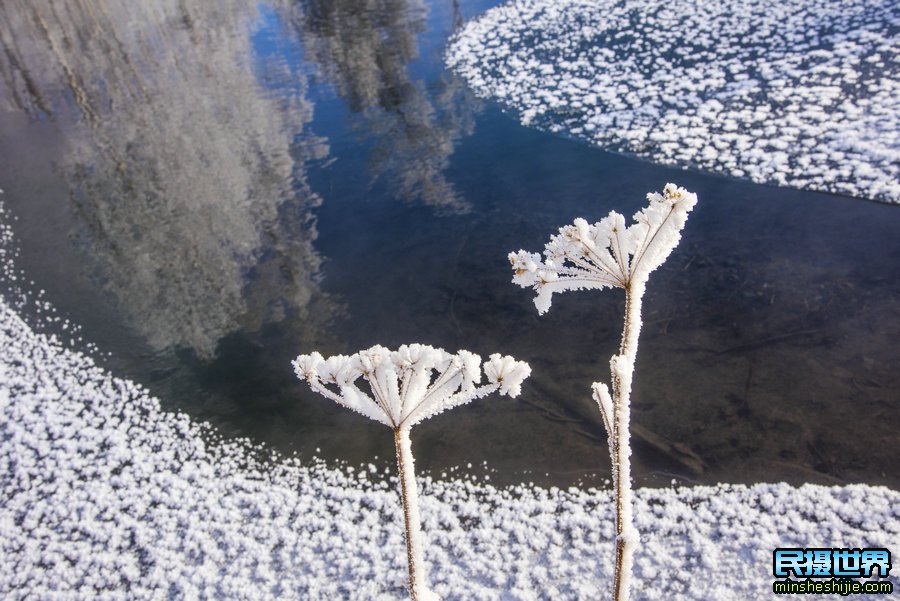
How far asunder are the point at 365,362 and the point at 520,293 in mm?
5663

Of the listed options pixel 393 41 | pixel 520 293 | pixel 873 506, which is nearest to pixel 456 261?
pixel 520 293

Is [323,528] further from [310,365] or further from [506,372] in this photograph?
[506,372]

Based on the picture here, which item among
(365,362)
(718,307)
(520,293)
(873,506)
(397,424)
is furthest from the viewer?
(520,293)

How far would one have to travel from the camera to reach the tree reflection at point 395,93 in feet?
32.2

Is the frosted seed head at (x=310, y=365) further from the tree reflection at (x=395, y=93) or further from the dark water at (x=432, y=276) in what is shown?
the tree reflection at (x=395, y=93)

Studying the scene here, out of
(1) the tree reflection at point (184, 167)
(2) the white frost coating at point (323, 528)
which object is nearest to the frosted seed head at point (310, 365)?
(2) the white frost coating at point (323, 528)

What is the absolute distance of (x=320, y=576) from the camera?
4684 millimetres

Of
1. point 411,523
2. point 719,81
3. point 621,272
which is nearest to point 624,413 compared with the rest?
point 621,272

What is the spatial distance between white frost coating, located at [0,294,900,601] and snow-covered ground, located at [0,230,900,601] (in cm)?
1

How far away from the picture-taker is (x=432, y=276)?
772cm

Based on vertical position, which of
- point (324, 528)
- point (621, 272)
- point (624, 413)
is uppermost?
point (621, 272)

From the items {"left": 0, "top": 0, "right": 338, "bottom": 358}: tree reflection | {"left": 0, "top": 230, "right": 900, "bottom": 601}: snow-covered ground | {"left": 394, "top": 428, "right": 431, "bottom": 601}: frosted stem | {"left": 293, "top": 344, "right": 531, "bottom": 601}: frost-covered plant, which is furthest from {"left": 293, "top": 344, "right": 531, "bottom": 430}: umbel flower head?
{"left": 0, "top": 0, "right": 338, "bottom": 358}: tree reflection

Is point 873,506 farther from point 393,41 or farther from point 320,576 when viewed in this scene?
point 393,41

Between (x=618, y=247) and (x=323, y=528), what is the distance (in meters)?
4.23
